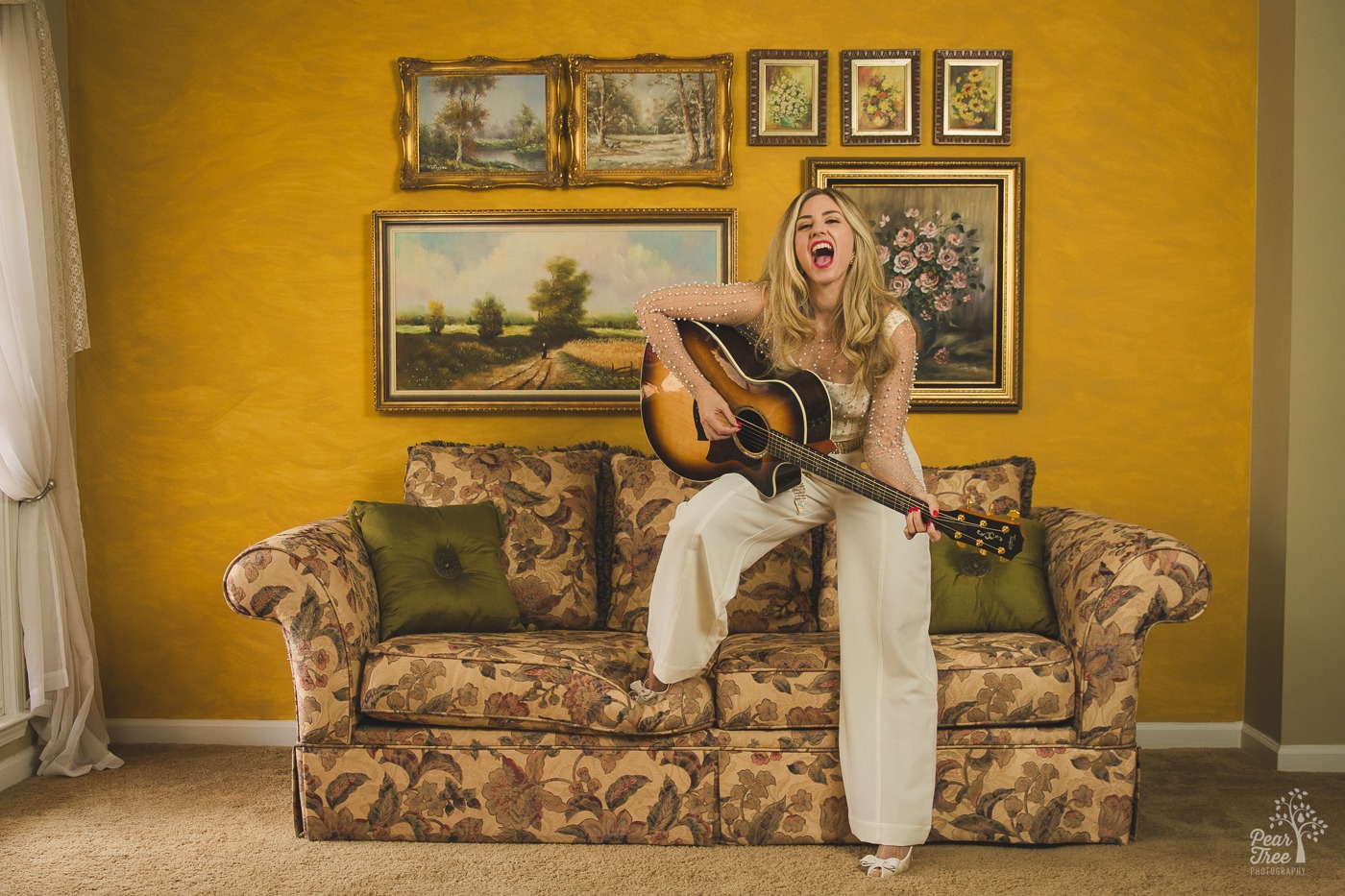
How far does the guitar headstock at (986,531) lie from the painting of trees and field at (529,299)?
1.49m

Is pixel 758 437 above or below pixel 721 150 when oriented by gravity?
below

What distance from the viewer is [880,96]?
3330 mm

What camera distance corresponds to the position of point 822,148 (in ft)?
11.0

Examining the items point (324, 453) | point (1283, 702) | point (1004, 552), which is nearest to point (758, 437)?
point (1004, 552)

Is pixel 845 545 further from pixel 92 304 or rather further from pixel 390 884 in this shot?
pixel 92 304

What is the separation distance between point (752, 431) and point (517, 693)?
83 centimetres

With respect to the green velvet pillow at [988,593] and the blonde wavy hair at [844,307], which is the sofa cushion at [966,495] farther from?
the blonde wavy hair at [844,307]

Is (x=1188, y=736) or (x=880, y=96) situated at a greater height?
(x=880, y=96)

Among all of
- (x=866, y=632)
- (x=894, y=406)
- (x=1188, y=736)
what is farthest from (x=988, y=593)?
(x=1188, y=736)

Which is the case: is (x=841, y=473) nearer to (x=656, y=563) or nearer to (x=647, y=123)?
(x=656, y=563)

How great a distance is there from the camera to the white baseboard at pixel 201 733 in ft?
11.0

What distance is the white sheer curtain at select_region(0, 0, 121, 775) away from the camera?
287 centimetres

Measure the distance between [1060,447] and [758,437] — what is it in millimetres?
1516

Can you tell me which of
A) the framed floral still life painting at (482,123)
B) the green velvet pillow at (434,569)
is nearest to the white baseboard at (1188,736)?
the green velvet pillow at (434,569)
